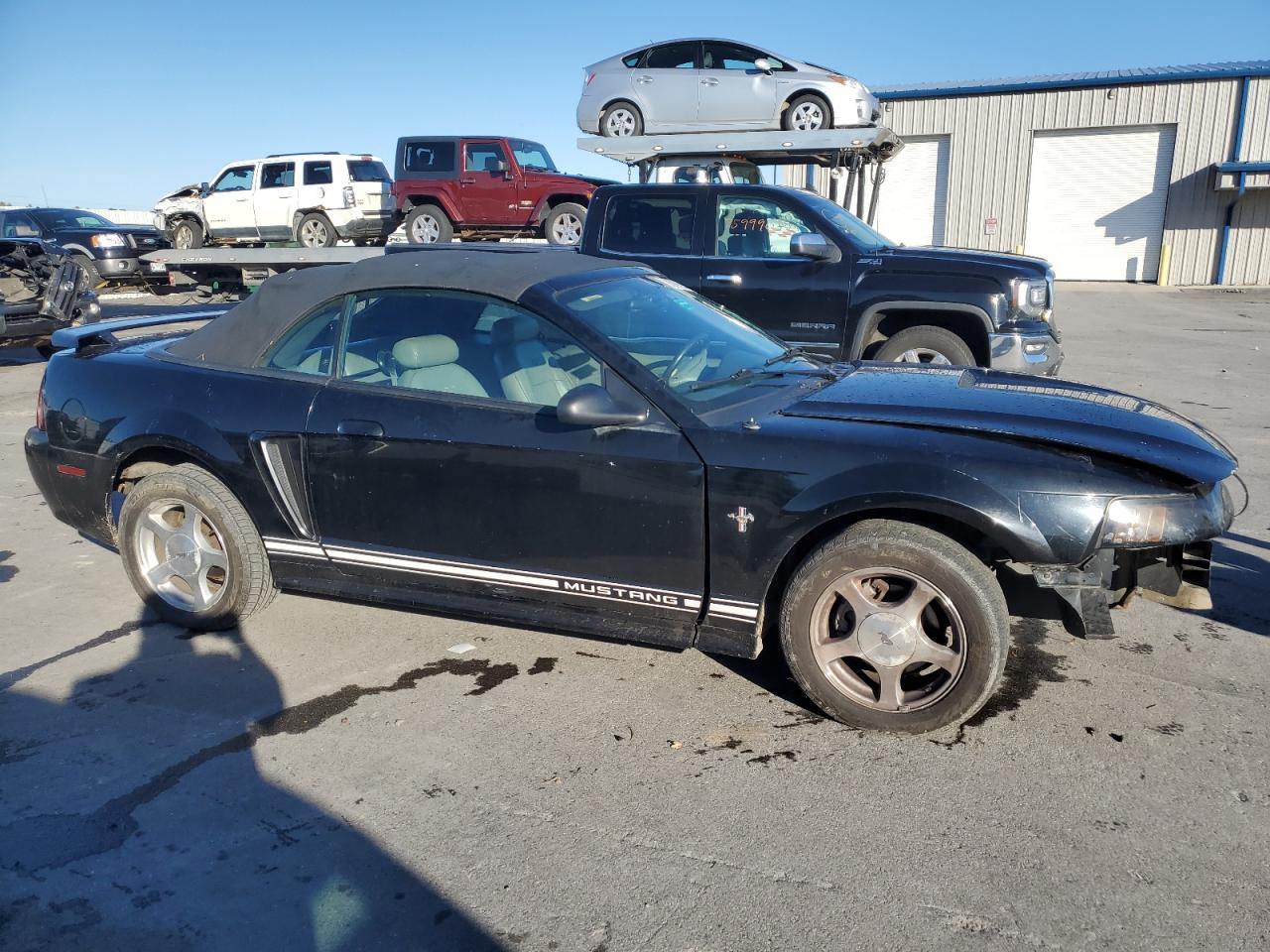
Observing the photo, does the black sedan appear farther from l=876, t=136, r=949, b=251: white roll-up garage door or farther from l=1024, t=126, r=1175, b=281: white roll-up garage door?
l=1024, t=126, r=1175, b=281: white roll-up garage door

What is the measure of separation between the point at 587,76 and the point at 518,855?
12977 mm

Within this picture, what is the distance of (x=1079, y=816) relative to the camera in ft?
9.39

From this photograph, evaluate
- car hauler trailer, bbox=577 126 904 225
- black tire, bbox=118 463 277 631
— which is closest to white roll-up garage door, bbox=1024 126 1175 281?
car hauler trailer, bbox=577 126 904 225

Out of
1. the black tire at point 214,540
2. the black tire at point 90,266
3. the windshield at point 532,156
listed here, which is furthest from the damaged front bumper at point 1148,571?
the black tire at point 90,266

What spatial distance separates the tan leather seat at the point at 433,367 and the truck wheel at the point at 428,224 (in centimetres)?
1103

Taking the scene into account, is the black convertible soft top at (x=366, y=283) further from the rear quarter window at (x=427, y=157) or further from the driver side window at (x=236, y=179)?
the driver side window at (x=236, y=179)

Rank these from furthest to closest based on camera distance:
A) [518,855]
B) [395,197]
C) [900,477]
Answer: [395,197] → [900,477] → [518,855]

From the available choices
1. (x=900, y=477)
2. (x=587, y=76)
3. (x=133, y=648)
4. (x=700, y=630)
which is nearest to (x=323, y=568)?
(x=133, y=648)

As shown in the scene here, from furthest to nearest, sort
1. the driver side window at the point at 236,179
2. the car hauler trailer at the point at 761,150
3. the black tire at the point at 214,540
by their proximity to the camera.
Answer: the driver side window at the point at 236,179
the car hauler trailer at the point at 761,150
the black tire at the point at 214,540

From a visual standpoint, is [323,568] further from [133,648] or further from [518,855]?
[518,855]

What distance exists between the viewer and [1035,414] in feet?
11.5

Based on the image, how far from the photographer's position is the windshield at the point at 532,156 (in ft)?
46.7

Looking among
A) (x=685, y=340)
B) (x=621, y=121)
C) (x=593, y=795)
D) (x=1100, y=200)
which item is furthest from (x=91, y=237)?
(x=1100, y=200)

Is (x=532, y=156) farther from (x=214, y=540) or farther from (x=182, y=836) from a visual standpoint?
(x=182, y=836)
